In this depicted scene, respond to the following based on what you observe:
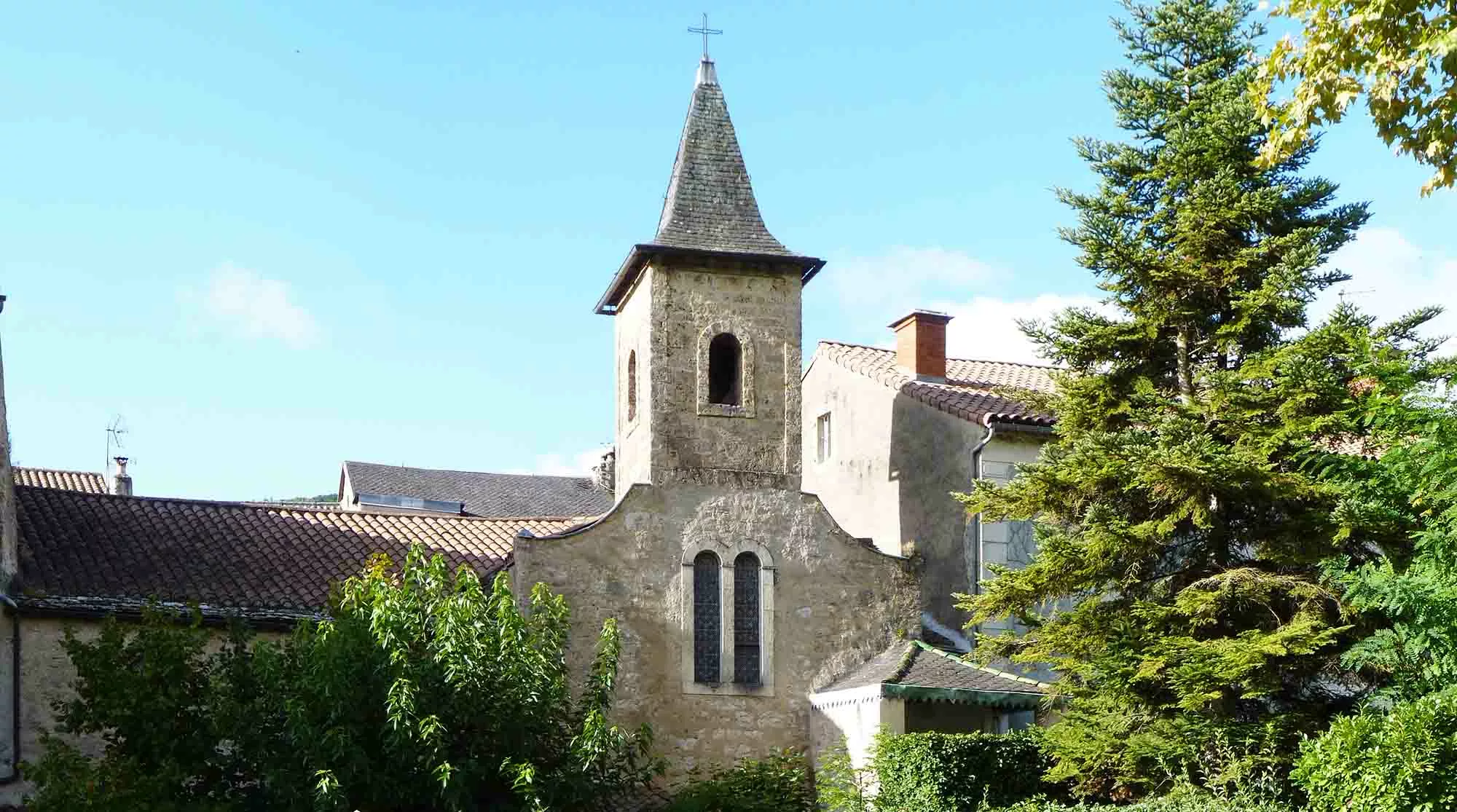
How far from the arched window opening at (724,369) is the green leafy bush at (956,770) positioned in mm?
5626

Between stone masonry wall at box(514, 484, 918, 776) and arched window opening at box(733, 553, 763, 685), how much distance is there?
0.25 meters

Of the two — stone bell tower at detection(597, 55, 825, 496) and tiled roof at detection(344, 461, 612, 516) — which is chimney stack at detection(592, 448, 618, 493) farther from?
stone bell tower at detection(597, 55, 825, 496)

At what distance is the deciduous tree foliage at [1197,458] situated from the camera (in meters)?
17.4

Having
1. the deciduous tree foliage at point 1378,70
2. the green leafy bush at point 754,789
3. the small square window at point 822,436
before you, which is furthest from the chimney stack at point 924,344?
the deciduous tree foliage at point 1378,70

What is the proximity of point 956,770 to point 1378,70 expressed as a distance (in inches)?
→ 420

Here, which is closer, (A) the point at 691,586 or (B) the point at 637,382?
(A) the point at 691,586

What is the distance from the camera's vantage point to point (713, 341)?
2327 centimetres

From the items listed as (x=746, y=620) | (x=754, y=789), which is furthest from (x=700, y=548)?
(x=754, y=789)

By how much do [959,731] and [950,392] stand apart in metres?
5.74

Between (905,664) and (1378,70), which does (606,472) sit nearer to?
(905,664)

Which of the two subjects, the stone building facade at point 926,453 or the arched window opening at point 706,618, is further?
the stone building facade at point 926,453

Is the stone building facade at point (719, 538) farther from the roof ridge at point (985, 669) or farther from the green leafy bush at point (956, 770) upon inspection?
the green leafy bush at point (956, 770)

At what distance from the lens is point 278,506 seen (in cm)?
2478

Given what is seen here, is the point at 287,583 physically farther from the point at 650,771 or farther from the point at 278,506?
the point at 650,771
